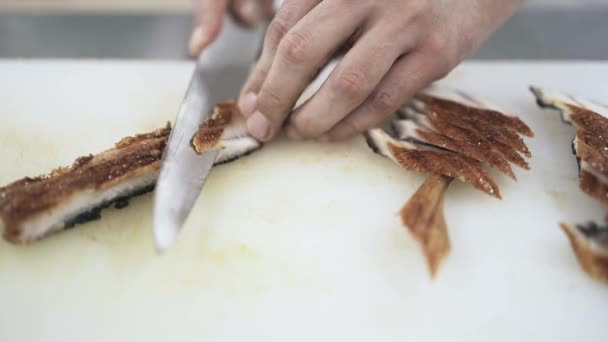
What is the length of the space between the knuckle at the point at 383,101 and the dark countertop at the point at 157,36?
1356 mm

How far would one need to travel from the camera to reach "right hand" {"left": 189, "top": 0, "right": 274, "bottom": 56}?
300 centimetres

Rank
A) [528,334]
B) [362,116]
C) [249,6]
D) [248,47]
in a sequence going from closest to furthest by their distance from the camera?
[528,334]
[362,116]
[248,47]
[249,6]

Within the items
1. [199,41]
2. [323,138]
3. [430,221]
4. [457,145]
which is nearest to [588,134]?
[457,145]

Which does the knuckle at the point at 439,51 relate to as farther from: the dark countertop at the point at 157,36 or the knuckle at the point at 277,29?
the dark countertop at the point at 157,36

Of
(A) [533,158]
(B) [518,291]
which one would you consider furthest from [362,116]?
(B) [518,291]

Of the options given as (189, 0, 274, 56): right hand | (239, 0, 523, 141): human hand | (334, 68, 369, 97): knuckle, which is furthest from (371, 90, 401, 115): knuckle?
(189, 0, 274, 56): right hand

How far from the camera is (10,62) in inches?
103

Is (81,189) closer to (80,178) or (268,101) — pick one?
(80,178)

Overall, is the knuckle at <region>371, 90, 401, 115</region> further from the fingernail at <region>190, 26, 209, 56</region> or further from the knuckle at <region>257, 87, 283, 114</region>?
the fingernail at <region>190, 26, 209, 56</region>

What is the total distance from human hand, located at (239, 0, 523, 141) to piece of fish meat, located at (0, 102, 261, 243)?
11.9 inches

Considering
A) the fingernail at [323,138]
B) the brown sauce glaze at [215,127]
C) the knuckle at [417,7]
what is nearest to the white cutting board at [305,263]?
the fingernail at [323,138]

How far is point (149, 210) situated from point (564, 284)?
1461 millimetres

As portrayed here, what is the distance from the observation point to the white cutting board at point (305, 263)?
1.68m

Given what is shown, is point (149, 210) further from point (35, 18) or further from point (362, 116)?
point (35, 18)
